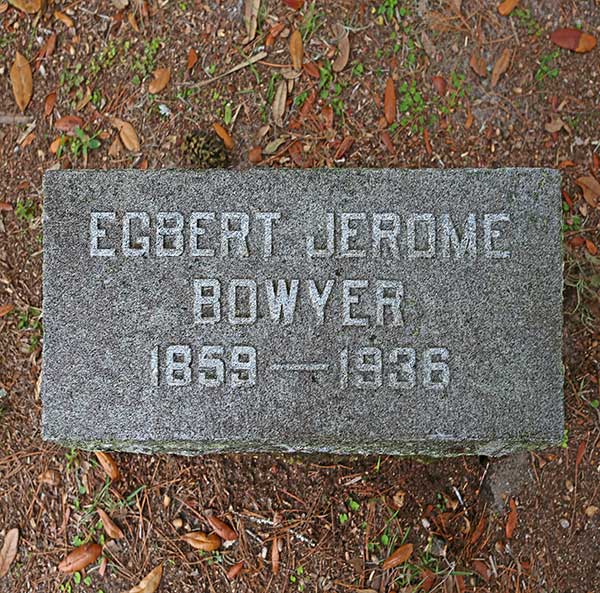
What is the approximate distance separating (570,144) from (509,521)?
167cm

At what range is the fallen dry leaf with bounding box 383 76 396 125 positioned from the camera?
2.85m

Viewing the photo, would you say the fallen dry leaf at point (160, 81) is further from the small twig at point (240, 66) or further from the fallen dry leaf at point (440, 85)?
the fallen dry leaf at point (440, 85)

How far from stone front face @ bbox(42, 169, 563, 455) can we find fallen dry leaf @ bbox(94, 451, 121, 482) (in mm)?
548

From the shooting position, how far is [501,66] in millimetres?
2871

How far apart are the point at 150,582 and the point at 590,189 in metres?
2.56

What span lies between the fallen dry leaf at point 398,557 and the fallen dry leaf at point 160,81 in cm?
226

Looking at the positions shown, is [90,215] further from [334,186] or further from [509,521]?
[509,521]

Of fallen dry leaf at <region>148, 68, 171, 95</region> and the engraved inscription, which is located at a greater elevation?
fallen dry leaf at <region>148, 68, 171, 95</region>

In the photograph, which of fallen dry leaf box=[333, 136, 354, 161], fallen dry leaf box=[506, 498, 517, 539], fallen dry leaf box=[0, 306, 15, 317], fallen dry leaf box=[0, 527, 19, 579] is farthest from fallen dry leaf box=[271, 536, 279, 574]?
fallen dry leaf box=[333, 136, 354, 161]

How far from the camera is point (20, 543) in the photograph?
9.07 ft

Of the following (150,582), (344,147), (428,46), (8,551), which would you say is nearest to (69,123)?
(344,147)

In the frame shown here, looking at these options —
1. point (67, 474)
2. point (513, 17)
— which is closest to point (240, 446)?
point (67, 474)

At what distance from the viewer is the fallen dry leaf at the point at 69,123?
9.41 ft

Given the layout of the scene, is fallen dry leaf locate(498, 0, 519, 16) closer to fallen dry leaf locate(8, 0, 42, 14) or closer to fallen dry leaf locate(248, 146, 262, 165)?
fallen dry leaf locate(248, 146, 262, 165)
